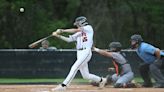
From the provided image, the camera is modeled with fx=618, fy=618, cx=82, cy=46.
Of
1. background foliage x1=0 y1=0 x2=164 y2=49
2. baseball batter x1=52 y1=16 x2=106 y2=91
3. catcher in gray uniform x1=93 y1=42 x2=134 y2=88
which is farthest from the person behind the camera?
background foliage x1=0 y1=0 x2=164 y2=49

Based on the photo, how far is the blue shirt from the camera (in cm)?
1723

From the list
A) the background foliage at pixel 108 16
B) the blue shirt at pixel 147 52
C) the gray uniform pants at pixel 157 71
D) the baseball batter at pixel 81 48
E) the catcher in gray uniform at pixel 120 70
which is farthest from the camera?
the background foliage at pixel 108 16

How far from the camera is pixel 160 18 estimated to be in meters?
38.8

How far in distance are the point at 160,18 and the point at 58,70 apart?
1716 cm

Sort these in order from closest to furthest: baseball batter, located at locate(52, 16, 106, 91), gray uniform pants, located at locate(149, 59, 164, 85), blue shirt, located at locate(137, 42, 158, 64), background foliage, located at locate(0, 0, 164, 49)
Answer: baseball batter, located at locate(52, 16, 106, 91)
blue shirt, located at locate(137, 42, 158, 64)
gray uniform pants, located at locate(149, 59, 164, 85)
background foliage, located at locate(0, 0, 164, 49)

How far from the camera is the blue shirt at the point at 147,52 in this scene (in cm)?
1723

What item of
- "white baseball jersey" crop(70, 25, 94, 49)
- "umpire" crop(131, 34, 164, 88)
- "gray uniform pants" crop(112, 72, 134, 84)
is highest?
"white baseball jersey" crop(70, 25, 94, 49)

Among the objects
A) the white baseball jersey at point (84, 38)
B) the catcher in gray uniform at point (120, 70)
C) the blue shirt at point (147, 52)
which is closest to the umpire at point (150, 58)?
the blue shirt at point (147, 52)

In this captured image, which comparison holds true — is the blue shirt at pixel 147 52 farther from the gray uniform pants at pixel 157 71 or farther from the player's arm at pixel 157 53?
the gray uniform pants at pixel 157 71

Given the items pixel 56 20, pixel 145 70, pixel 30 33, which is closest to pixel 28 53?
pixel 145 70

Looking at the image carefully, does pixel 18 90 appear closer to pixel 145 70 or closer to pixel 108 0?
pixel 145 70

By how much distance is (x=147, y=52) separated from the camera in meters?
17.3

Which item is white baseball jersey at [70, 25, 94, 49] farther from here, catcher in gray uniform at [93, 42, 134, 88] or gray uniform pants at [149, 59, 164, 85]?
gray uniform pants at [149, 59, 164, 85]

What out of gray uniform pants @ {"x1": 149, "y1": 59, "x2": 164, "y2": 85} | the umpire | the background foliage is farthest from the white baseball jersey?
the background foliage
